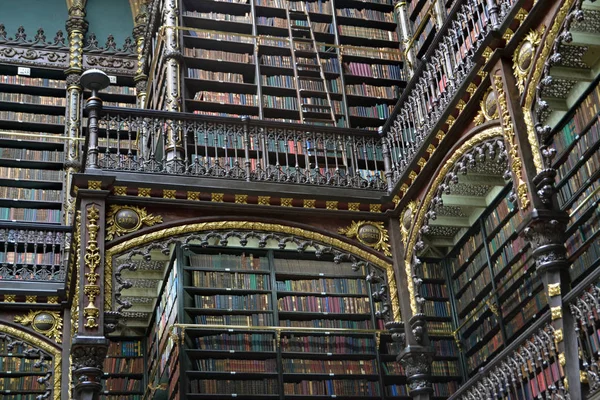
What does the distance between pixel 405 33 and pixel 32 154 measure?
4.03 meters

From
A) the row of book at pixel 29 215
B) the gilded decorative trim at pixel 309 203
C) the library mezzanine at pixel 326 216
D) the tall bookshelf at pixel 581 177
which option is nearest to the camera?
the library mezzanine at pixel 326 216

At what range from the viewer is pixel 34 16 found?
1048 cm

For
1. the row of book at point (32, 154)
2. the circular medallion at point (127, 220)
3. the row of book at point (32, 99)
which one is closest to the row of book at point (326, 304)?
the circular medallion at point (127, 220)

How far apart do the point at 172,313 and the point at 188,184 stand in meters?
1.24

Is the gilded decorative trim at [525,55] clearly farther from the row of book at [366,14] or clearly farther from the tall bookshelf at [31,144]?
the tall bookshelf at [31,144]

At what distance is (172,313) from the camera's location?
7102 millimetres

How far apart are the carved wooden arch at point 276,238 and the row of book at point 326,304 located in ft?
2.35

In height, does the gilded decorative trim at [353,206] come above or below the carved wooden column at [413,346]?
above

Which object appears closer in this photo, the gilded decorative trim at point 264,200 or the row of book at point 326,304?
the gilded decorative trim at point 264,200

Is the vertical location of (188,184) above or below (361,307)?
above

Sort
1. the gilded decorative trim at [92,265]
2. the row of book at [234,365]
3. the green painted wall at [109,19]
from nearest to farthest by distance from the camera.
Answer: the gilded decorative trim at [92,265] < the row of book at [234,365] < the green painted wall at [109,19]

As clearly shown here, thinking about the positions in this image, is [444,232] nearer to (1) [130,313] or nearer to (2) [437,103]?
(2) [437,103]

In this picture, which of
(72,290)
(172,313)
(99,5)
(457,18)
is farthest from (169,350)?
(99,5)

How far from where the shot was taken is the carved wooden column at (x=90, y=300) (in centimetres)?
562
